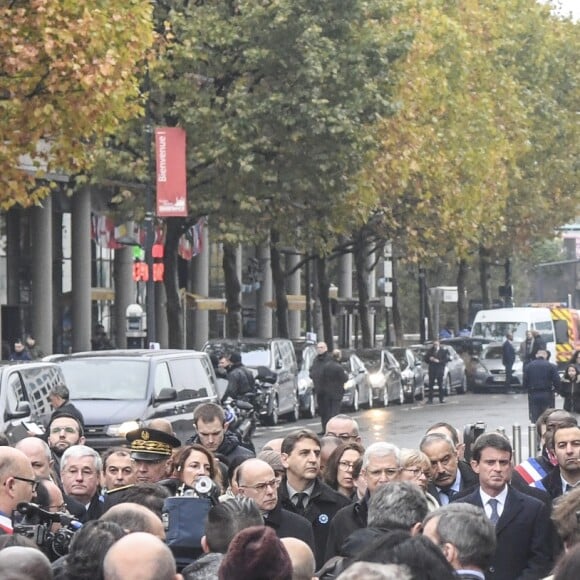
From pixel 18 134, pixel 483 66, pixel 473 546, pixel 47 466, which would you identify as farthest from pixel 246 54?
pixel 473 546

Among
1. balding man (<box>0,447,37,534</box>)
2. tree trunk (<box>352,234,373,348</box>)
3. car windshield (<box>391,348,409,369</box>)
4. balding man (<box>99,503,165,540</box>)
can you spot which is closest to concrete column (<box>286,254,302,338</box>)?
tree trunk (<box>352,234,373,348</box>)

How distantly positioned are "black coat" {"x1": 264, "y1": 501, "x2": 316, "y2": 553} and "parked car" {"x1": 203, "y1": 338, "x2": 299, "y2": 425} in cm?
2610

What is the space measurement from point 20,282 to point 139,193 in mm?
10059

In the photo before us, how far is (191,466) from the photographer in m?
11.0

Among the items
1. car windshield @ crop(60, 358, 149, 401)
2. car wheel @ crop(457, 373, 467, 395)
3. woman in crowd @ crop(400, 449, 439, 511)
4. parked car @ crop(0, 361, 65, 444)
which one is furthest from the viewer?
car wheel @ crop(457, 373, 467, 395)

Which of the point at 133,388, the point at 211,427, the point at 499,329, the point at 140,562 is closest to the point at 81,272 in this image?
the point at 499,329

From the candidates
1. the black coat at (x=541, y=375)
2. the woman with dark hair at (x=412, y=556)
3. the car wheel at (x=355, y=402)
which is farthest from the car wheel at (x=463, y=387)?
the woman with dark hair at (x=412, y=556)

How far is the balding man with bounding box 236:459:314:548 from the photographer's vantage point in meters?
9.98

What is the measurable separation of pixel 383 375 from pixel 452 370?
7254 millimetres

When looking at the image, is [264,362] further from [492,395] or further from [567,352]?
[567,352]

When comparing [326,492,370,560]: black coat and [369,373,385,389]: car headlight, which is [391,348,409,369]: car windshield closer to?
[369,373,385,389]: car headlight

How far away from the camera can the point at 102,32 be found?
26.3m

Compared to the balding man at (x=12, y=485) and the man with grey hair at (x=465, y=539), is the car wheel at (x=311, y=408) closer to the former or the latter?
the balding man at (x=12, y=485)

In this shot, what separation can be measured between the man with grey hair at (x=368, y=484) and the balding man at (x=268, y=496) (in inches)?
6.0
